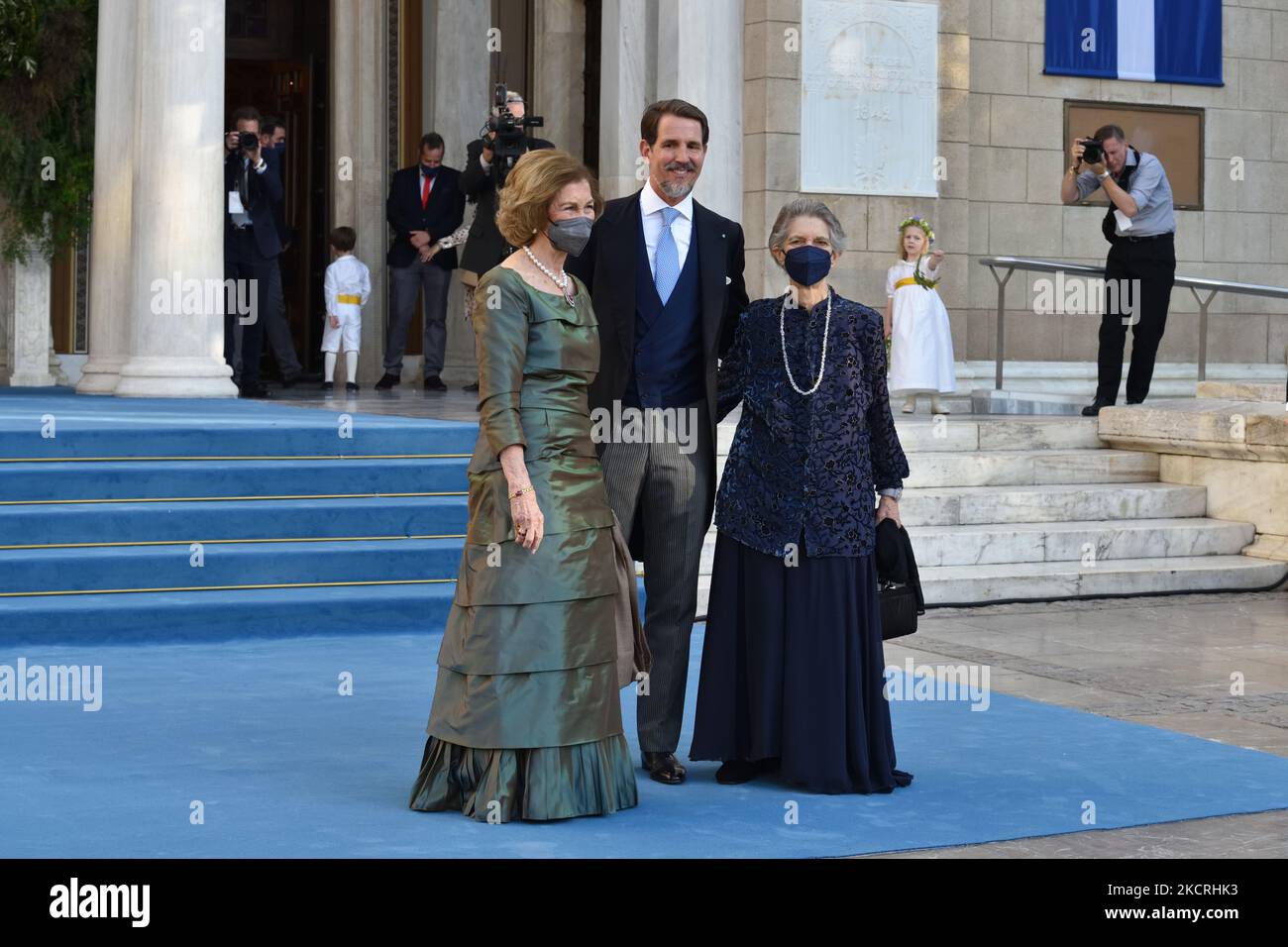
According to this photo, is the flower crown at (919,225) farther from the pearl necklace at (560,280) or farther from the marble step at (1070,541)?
the pearl necklace at (560,280)

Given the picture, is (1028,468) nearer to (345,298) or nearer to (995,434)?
(995,434)

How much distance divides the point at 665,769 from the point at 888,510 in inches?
42.2

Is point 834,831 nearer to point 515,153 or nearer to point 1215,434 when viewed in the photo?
point 1215,434

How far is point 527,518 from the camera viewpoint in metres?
5.34

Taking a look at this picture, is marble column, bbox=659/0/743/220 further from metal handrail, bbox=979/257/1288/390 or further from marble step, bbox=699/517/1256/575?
marble step, bbox=699/517/1256/575

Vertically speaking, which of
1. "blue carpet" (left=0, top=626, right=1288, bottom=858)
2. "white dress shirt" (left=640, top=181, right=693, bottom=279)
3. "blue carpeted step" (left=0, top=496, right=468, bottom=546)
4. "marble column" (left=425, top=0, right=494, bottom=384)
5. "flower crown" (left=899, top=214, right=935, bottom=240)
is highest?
"marble column" (left=425, top=0, right=494, bottom=384)

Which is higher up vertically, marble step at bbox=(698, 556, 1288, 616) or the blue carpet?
marble step at bbox=(698, 556, 1288, 616)

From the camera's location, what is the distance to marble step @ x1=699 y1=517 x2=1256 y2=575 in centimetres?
1041

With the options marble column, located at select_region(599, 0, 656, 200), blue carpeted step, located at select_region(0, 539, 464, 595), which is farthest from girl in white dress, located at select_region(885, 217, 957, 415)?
blue carpeted step, located at select_region(0, 539, 464, 595)

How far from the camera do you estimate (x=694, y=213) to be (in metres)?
6.04

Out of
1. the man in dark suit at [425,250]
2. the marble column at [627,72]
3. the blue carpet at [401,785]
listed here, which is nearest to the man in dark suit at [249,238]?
the man in dark suit at [425,250]

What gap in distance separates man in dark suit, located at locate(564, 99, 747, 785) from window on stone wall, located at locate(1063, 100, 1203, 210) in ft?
36.4

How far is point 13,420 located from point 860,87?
767cm
